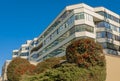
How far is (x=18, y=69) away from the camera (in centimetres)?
3400

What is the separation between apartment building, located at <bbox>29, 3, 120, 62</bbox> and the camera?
209ft

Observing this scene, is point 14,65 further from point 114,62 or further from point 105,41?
point 105,41

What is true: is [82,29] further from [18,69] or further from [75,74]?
[75,74]

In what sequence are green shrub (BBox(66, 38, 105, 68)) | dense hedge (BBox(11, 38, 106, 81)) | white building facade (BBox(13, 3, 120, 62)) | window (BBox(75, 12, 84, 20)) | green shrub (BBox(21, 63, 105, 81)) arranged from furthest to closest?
white building facade (BBox(13, 3, 120, 62)) → window (BBox(75, 12, 84, 20)) → green shrub (BBox(66, 38, 105, 68)) → dense hedge (BBox(11, 38, 106, 81)) → green shrub (BBox(21, 63, 105, 81))

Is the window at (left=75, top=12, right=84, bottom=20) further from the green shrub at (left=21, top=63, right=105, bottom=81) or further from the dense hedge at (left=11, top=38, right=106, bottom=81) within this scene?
the green shrub at (left=21, top=63, right=105, bottom=81)

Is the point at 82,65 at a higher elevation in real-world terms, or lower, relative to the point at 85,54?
lower

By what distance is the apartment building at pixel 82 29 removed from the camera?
6366 centimetres

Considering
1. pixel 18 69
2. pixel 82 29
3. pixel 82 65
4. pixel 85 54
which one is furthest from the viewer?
pixel 82 29

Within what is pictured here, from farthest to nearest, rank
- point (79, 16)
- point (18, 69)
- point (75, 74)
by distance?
point (79, 16) → point (18, 69) → point (75, 74)

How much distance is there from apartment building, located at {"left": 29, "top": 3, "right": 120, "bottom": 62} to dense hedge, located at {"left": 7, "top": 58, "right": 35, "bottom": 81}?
91.9 ft

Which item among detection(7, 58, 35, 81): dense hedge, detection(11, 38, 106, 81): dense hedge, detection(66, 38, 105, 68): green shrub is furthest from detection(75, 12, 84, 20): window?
detection(66, 38, 105, 68): green shrub

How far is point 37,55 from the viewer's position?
325 ft

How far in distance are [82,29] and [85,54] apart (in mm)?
40282

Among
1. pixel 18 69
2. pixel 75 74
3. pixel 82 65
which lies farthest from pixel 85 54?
pixel 18 69
